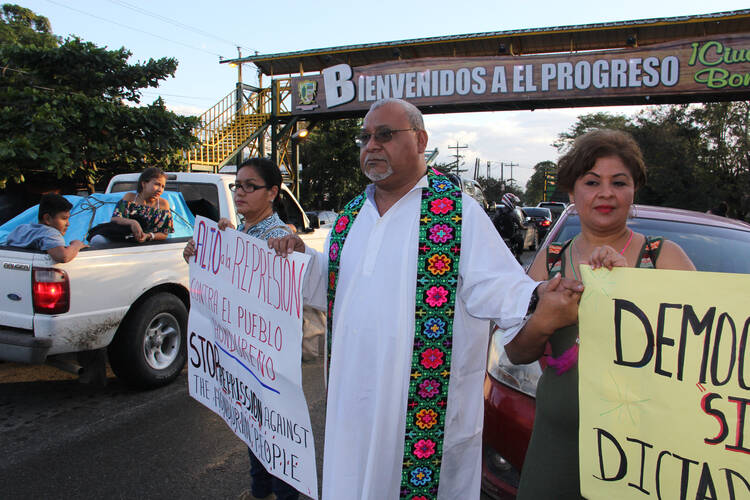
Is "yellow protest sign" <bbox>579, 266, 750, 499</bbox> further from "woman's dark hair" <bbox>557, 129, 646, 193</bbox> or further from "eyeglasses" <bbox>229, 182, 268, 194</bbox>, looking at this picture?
"eyeglasses" <bbox>229, 182, 268, 194</bbox>

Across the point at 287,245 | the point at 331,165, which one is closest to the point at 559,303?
the point at 287,245

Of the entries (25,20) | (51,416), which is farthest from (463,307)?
(25,20)

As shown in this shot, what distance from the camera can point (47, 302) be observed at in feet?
12.8

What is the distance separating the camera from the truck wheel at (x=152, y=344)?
450 centimetres

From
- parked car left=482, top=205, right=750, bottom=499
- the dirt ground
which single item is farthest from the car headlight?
the dirt ground

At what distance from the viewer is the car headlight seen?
2.48 m

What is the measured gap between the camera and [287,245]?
2359 mm

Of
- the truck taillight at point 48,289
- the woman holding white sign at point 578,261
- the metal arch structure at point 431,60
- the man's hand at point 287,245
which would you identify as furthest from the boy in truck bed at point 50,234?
the metal arch structure at point 431,60

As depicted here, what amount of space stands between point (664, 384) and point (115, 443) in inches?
139

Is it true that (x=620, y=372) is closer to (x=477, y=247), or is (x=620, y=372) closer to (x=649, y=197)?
(x=477, y=247)

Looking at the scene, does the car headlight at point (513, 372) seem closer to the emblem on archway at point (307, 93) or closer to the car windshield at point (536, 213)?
the emblem on archway at point (307, 93)

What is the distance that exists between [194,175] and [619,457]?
5.38m

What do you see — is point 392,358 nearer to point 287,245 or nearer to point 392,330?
point 392,330

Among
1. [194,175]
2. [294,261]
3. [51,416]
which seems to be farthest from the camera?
[194,175]
